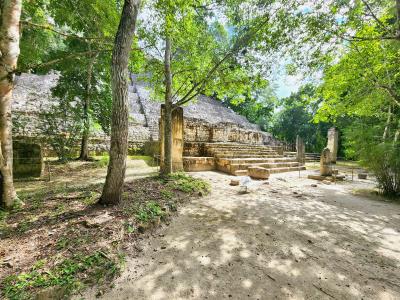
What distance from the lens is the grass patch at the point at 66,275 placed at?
1576mm

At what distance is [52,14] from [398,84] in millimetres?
17335

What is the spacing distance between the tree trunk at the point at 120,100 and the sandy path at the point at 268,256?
1.26 metres

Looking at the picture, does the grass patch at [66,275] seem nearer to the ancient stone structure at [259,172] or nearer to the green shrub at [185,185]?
the green shrub at [185,185]

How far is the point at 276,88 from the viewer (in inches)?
1260

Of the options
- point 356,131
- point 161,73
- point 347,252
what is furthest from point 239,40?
point 347,252

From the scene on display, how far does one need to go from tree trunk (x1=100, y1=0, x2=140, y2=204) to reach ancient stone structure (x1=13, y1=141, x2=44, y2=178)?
4107 mm

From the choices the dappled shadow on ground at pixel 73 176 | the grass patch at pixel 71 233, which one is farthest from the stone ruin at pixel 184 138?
the grass patch at pixel 71 233

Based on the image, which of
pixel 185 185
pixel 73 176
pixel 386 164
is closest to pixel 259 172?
pixel 185 185

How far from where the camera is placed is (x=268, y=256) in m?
2.34

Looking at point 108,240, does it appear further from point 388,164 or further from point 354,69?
point 354,69

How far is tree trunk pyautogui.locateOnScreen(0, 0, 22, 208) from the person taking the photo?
2822 millimetres

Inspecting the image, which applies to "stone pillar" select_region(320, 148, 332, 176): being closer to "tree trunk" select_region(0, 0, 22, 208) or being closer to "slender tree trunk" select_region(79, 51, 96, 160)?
"tree trunk" select_region(0, 0, 22, 208)

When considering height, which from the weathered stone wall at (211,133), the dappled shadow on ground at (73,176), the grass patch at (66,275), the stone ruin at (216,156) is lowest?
the grass patch at (66,275)

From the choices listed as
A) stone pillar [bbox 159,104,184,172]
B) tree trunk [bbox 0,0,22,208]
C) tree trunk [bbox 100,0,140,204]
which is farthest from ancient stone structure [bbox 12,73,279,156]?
tree trunk [bbox 100,0,140,204]
